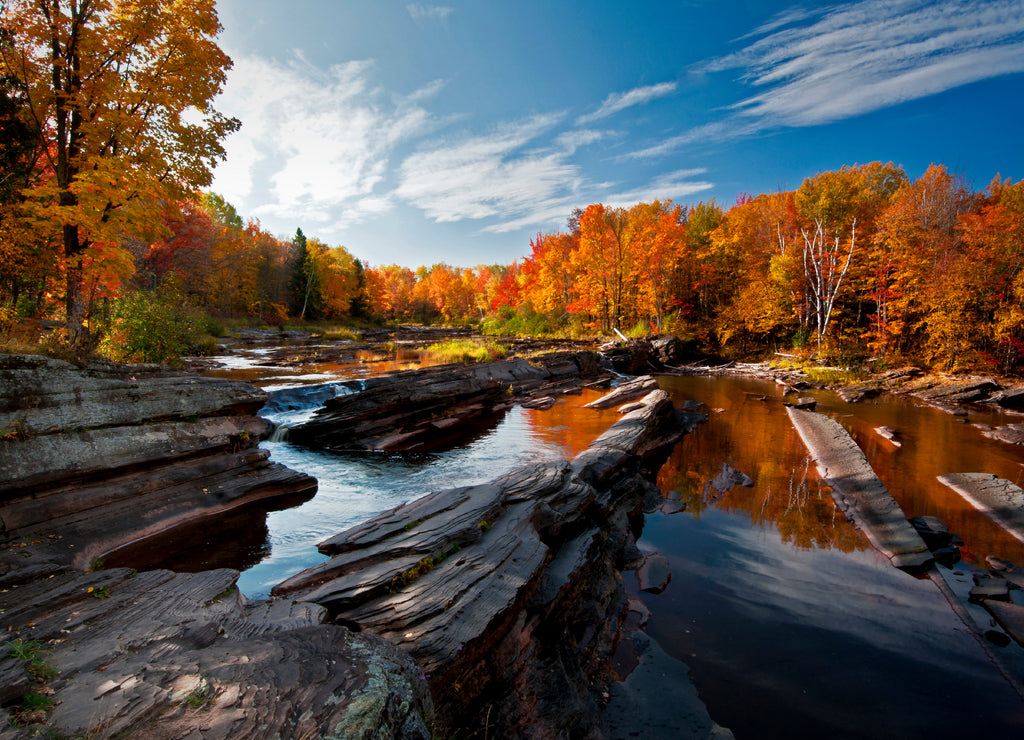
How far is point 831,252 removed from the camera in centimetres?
2714

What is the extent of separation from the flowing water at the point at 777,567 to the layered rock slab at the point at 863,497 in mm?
297

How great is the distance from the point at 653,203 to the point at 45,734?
5138 centimetres

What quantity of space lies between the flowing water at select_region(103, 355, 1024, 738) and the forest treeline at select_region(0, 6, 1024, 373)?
5738mm

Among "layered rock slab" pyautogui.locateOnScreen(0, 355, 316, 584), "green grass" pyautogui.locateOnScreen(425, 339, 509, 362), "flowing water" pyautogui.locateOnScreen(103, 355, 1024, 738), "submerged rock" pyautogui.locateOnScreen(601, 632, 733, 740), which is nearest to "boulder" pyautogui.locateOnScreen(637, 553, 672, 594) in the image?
"flowing water" pyautogui.locateOnScreen(103, 355, 1024, 738)

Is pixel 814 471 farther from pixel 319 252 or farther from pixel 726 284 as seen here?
pixel 319 252

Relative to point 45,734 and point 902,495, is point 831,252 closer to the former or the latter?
point 902,495

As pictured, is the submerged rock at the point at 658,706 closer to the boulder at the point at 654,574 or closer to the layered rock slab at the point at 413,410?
the boulder at the point at 654,574

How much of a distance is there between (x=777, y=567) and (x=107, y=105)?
675 inches

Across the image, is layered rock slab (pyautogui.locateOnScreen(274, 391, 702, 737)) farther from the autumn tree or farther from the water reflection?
the autumn tree

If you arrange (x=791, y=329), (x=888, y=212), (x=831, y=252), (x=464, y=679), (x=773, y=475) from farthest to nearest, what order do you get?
(x=791, y=329) < (x=831, y=252) < (x=888, y=212) < (x=773, y=475) < (x=464, y=679)

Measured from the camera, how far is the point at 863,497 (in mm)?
8508

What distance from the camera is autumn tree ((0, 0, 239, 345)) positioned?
8852mm

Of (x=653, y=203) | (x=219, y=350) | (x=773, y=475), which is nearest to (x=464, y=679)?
(x=773, y=475)

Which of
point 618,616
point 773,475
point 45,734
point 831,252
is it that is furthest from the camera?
point 831,252
